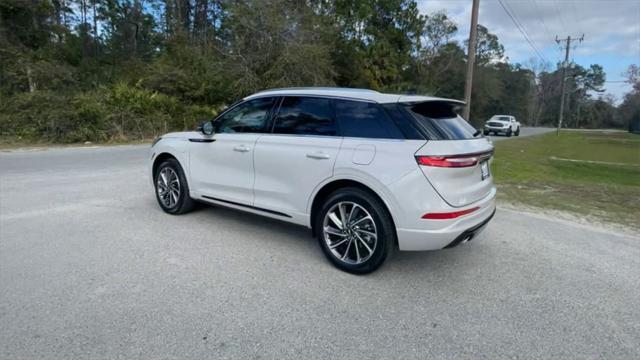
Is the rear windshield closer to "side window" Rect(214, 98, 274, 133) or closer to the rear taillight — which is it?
the rear taillight

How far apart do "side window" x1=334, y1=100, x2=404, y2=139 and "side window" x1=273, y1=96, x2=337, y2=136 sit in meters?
0.12

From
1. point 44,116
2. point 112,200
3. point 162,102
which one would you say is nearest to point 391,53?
point 162,102

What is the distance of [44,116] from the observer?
13867mm

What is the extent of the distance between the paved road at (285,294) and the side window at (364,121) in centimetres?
132

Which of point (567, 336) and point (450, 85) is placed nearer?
point (567, 336)

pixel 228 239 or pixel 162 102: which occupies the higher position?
pixel 162 102

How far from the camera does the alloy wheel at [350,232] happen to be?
3.27 metres

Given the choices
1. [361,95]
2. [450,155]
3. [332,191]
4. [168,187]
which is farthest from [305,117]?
[168,187]

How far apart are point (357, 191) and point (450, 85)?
42402 millimetres

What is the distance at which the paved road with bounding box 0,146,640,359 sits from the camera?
93.6 inches

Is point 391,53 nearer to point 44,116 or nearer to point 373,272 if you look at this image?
point 44,116

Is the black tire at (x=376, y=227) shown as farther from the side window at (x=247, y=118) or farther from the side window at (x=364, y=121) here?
the side window at (x=247, y=118)

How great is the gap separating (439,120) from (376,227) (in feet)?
3.77

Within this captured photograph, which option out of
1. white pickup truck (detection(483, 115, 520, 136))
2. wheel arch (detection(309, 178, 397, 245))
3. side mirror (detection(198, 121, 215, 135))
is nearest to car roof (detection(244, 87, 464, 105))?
wheel arch (detection(309, 178, 397, 245))
